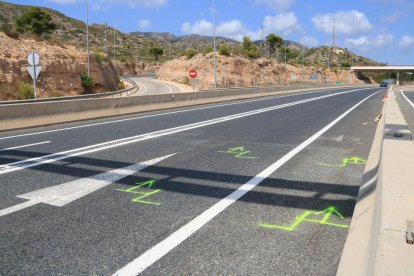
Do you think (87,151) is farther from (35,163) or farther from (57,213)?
(57,213)

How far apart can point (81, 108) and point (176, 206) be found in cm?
1370

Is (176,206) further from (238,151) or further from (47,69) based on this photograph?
(47,69)

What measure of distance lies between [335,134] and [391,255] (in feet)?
34.2

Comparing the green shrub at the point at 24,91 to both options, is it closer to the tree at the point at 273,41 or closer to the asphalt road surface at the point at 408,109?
the asphalt road surface at the point at 408,109

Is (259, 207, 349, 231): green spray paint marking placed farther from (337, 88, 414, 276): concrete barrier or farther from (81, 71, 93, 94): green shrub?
(81, 71, 93, 94): green shrub

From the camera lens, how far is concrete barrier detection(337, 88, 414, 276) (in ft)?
10.6

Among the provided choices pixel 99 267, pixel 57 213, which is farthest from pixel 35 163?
pixel 99 267

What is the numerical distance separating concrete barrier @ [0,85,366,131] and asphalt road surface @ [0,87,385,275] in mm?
4448

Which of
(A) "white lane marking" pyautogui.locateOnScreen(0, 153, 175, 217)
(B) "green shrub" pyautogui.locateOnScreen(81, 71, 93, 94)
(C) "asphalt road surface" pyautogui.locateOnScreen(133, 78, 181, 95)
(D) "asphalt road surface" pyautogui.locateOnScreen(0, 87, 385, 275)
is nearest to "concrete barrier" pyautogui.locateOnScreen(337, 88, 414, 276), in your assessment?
(D) "asphalt road surface" pyautogui.locateOnScreen(0, 87, 385, 275)

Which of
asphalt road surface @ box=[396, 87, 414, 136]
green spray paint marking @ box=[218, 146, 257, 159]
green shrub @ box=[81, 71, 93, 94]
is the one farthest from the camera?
green shrub @ box=[81, 71, 93, 94]

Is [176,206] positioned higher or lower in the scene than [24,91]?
lower

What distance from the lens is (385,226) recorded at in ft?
12.6

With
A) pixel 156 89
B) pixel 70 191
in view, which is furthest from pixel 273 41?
pixel 70 191

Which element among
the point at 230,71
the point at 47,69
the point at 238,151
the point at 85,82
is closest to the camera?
the point at 238,151
